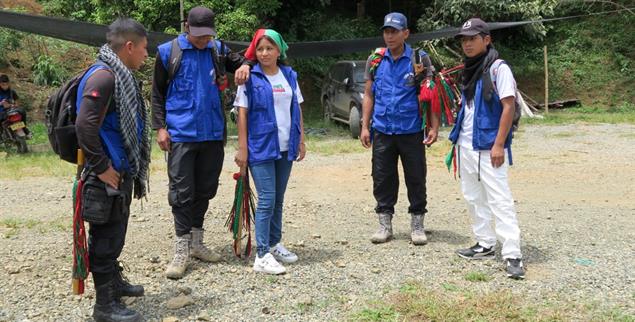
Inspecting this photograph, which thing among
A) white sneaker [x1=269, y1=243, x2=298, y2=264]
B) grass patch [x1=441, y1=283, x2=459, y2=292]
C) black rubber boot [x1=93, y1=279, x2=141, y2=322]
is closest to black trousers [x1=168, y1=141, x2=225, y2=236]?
white sneaker [x1=269, y1=243, x2=298, y2=264]

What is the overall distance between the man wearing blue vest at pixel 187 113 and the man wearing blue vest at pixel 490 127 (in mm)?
1586

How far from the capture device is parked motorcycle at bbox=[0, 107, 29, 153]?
386 inches

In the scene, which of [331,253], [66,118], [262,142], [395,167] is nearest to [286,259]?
[331,253]

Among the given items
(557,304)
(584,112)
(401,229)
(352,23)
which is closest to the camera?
(557,304)

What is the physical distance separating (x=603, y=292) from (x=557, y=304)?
425mm

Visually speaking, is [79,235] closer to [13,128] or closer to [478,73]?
[478,73]

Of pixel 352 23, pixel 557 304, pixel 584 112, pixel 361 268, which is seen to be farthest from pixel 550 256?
pixel 352 23

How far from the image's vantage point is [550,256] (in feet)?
14.8

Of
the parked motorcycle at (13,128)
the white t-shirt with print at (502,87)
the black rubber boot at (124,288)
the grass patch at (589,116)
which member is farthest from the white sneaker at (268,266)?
the grass patch at (589,116)

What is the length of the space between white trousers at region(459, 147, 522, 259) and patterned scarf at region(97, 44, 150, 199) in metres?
2.25

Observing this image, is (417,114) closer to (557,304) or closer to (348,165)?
(557,304)

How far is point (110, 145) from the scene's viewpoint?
10.8ft

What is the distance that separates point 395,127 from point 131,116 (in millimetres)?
2101

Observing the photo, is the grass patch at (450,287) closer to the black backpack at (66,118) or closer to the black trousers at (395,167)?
the black trousers at (395,167)
